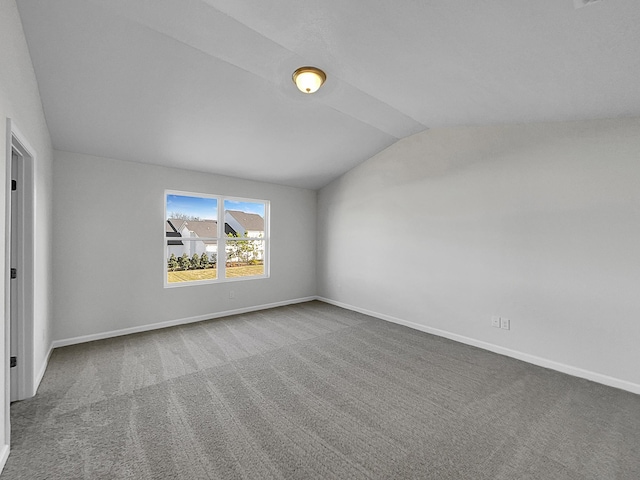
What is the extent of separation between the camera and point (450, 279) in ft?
12.0

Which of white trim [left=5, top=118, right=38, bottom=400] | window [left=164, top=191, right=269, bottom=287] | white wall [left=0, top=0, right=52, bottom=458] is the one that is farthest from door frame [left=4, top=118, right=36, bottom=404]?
window [left=164, top=191, right=269, bottom=287]

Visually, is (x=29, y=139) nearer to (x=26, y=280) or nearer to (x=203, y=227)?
(x=26, y=280)

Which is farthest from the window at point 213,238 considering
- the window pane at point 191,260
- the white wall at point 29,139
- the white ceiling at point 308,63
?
the white wall at point 29,139

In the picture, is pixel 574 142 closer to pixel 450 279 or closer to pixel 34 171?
pixel 450 279

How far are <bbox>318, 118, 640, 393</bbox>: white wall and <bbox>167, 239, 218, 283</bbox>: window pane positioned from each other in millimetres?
2558

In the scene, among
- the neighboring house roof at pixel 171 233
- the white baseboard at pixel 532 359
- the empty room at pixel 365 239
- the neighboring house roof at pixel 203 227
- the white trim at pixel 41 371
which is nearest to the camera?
the empty room at pixel 365 239

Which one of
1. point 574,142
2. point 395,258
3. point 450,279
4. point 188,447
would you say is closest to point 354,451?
point 188,447

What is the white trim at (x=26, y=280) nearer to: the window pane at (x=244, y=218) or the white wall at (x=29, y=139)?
the white wall at (x=29, y=139)

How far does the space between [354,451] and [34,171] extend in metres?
3.16

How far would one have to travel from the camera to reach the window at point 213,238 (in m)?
4.20

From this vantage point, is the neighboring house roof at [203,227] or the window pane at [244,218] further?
the window pane at [244,218]

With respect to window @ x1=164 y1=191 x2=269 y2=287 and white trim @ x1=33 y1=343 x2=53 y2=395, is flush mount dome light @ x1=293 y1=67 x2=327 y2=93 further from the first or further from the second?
white trim @ x1=33 y1=343 x2=53 y2=395

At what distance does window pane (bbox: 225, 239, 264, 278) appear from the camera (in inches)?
190

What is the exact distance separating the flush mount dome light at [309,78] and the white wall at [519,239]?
2.04m
